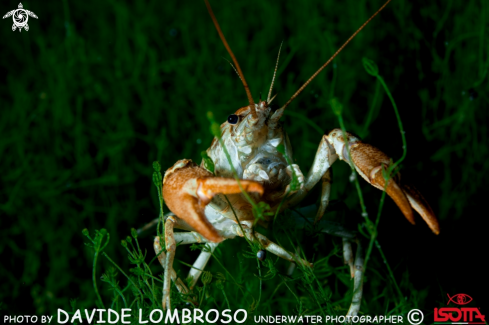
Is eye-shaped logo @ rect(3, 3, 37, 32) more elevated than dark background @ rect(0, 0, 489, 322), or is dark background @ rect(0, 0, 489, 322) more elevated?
eye-shaped logo @ rect(3, 3, 37, 32)

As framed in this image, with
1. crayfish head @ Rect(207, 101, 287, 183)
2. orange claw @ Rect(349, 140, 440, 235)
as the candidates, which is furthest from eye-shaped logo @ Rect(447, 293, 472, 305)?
crayfish head @ Rect(207, 101, 287, 183)

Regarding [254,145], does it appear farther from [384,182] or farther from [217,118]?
[217,118]

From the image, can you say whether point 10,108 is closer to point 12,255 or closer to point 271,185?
point 12,255

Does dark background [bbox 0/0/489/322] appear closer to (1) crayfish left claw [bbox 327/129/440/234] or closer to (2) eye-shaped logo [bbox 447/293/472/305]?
(2) eye-shaped logo [bbox 447/293/472/305]

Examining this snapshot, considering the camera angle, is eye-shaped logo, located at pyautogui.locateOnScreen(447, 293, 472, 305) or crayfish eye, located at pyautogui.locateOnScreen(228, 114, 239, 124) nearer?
crayfish eye, located at pyautogui.locateOnScreen(228, 114, 239, 124)

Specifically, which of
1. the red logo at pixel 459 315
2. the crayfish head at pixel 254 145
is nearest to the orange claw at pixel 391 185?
the crayfish head at pixel 254 145

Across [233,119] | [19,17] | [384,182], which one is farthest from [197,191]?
[19,17]

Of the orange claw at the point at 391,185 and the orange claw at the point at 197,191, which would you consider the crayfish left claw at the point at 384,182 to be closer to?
the orange claw at the point at 391,185
